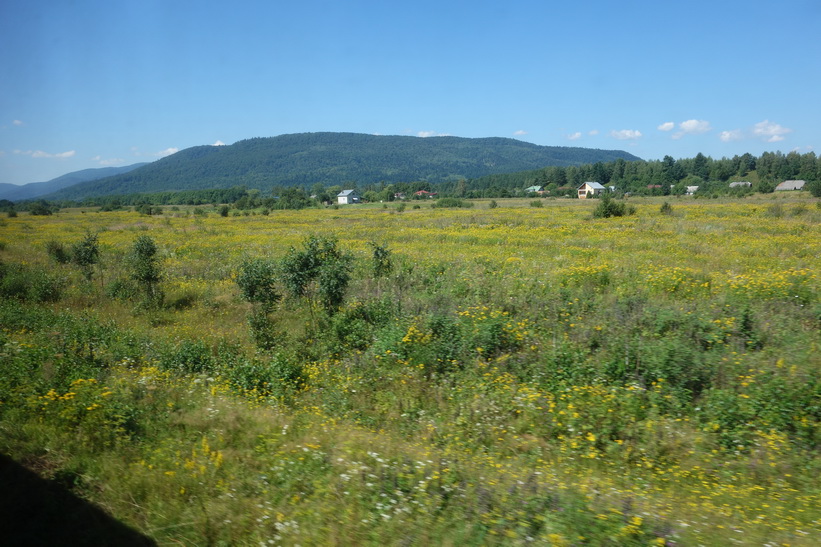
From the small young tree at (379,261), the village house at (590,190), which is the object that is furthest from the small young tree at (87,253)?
the village house at (590,190)

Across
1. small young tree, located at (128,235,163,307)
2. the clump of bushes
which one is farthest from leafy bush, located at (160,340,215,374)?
the clump of bushes

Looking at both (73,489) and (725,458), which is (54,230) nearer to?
(73,489)

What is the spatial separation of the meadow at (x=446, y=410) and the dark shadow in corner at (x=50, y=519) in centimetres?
13

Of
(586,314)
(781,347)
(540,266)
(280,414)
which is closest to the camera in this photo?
(280,414)

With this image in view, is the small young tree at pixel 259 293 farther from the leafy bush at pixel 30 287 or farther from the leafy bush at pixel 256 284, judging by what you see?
the leafy bush at pixel 30 287

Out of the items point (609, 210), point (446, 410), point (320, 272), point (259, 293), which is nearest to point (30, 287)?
point (259, 293)

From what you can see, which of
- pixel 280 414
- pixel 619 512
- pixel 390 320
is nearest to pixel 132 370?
pixel 280 414

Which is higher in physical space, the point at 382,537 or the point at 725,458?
the point at 382,537

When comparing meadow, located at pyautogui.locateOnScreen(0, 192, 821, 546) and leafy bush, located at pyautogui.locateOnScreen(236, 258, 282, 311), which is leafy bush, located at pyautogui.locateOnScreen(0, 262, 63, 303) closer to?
meadow, located at pyautogui.locateOnScreen(0, 192, 821, 546)

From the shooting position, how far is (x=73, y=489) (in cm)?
469

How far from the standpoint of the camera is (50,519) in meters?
4.30

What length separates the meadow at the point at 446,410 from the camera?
414cm

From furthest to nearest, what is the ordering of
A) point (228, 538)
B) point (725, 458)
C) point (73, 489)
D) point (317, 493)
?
point (725, 458) < point (73, 489) < point (317, 493) < point (228, 538)

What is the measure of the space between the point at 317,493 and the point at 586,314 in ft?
27.6
